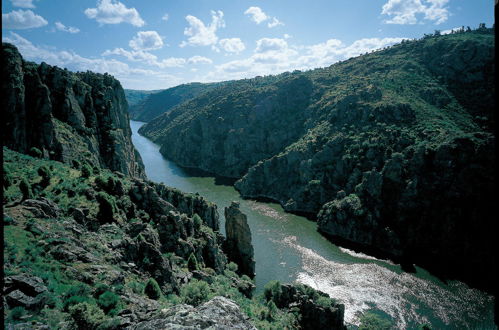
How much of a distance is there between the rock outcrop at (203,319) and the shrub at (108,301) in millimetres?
5902

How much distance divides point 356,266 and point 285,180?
47193mm

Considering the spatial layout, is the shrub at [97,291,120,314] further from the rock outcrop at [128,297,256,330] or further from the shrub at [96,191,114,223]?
the shrub at [96,191,114,223]

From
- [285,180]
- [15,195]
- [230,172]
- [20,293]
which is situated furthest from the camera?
[230,172]

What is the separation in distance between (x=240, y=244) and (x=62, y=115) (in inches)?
1484

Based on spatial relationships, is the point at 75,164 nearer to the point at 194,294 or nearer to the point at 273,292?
the point at 194,294

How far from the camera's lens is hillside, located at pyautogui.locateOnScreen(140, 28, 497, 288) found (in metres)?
67.9

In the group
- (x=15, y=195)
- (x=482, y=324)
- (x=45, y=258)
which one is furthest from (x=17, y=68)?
(x=482, y=324)

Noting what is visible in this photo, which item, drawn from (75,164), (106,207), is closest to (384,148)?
(75,164)

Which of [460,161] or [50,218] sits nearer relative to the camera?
[50,218]

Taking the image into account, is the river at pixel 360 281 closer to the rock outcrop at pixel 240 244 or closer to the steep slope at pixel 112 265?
the rock outcrop at pixel 240 244

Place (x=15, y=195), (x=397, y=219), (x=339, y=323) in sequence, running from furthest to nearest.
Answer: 1. (x=397, y=219)
2. (x=339, y=323)
3. (x=15, y=195)

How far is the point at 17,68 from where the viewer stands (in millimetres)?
48562

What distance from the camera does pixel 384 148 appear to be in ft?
289

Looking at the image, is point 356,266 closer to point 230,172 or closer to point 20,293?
point 20,293
